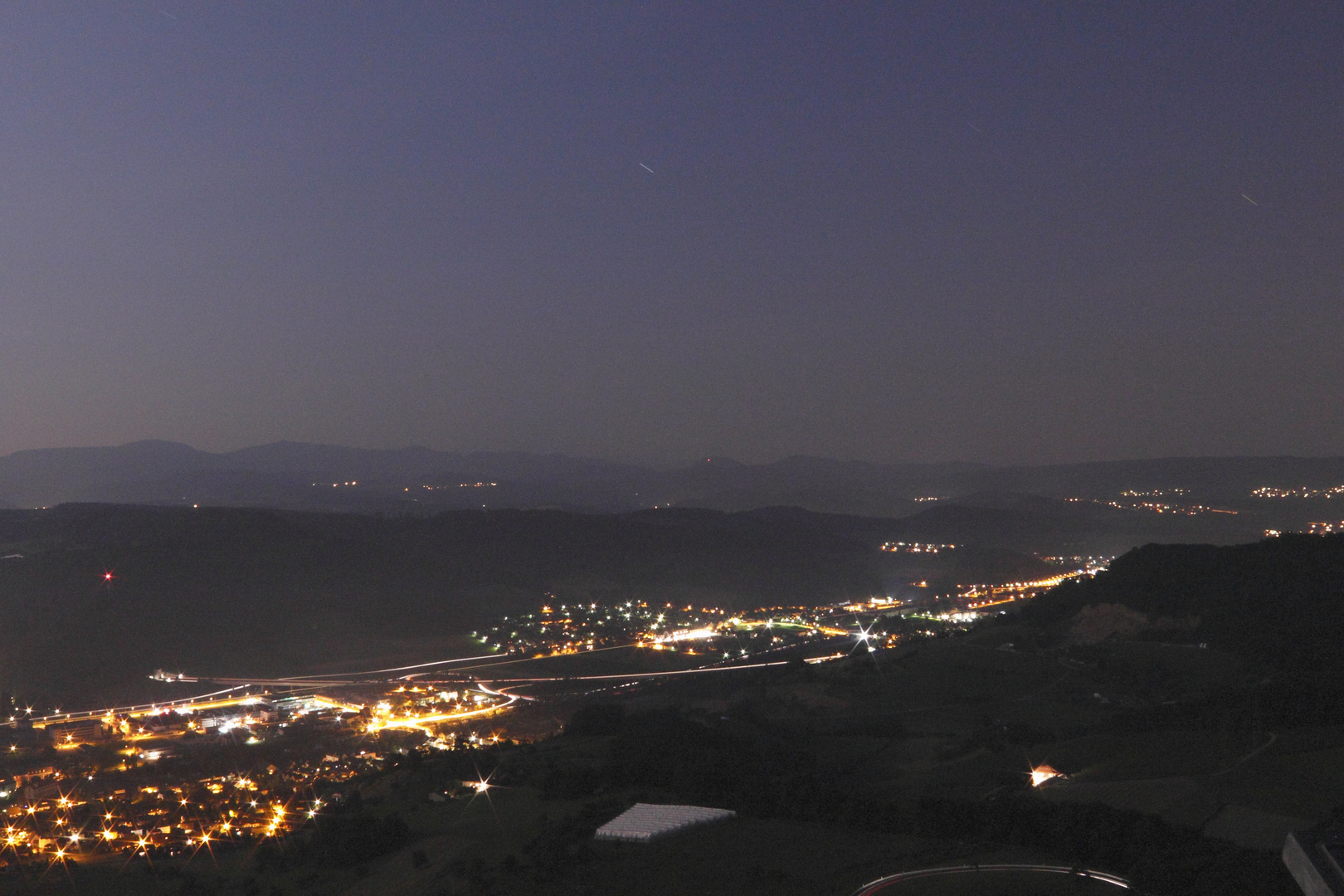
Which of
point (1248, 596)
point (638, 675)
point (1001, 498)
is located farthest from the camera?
point (1001, 498)

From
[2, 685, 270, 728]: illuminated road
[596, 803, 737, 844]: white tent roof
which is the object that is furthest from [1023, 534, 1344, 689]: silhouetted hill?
[2, 685, 270, 728]: illuminated road

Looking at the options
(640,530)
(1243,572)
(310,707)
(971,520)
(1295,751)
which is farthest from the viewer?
(971,520)

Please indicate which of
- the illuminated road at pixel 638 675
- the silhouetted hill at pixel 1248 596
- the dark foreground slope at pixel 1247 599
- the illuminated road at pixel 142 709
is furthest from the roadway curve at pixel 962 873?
the illuminated road at pixel 142 709

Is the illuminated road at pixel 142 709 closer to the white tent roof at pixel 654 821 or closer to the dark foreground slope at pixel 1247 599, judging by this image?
the white tent roof at pixel 654 821

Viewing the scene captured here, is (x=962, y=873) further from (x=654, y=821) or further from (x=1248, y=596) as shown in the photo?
(x=1248, y=596)

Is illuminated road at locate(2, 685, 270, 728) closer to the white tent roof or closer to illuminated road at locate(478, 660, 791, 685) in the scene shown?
illuminated road at locate(478, 660, 791, 685)

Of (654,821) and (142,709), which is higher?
(654,821)

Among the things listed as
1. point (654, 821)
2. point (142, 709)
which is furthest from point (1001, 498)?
point (654, 821)

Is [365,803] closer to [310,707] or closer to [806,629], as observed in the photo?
[310,707]

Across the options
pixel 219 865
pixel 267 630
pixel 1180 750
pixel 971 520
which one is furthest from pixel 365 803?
pixel 971 520
